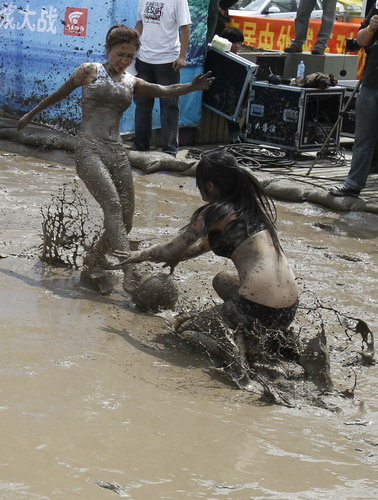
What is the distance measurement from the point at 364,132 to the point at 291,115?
2.24 m

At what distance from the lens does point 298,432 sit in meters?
4.05

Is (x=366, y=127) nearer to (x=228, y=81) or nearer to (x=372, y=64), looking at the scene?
(x=372, y=64)

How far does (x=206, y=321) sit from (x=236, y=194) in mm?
720

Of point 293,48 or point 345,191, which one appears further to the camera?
point 293,48

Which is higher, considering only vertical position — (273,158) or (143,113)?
(143,113)

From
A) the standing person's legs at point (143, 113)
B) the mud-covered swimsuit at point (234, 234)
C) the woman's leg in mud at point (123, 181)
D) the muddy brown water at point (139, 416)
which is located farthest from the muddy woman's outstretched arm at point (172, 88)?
the standing person's legs at point (143, 113)

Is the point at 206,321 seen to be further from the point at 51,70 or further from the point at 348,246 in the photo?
the point at 51,70

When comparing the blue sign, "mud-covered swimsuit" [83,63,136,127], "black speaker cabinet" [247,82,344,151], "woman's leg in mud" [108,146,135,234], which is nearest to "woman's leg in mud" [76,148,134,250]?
"woman's leg in mud" [108,146,135,234]

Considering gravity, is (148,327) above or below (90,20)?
below

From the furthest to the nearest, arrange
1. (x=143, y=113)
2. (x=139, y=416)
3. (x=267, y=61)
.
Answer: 1. (x=267, y=61)
2. (x=143, y=113)
3. (x=139, y=416)

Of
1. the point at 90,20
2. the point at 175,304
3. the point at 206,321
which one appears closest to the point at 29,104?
the point at 90,20

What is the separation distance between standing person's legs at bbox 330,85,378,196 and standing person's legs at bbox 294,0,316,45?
444 centimetres

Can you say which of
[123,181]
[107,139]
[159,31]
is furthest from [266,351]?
[159,31]

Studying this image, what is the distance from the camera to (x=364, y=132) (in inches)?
340
